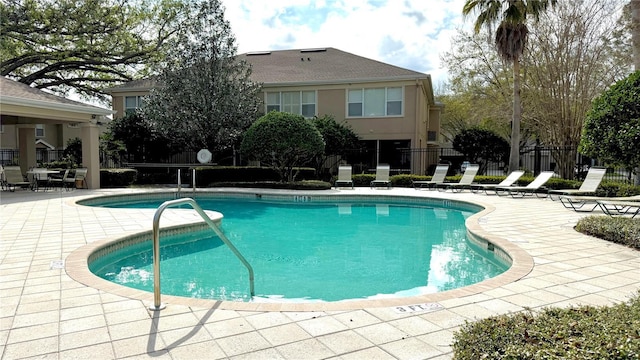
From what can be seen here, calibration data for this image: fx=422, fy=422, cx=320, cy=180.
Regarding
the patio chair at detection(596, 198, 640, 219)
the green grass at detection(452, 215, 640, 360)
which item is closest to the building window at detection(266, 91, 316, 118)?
the patio chair at detection(596, 198, 640, 219)

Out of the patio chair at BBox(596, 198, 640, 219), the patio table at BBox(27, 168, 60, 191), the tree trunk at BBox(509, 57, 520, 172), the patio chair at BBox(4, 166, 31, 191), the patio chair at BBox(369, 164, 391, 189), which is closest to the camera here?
the patio chair at BBox(596, 198, 640, 219)

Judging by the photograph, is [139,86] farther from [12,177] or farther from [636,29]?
[636,29]

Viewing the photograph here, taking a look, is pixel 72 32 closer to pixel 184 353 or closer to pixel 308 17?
pixel 308 17

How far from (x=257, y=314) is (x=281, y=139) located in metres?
13.5

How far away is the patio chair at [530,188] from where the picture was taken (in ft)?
47.8

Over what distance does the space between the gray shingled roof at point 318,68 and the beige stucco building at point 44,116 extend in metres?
9.05

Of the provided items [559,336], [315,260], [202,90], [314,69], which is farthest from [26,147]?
[559,336]

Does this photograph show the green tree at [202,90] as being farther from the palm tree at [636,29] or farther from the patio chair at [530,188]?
the palm tree at [636,29]

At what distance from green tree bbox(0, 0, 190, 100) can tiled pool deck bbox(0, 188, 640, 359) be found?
18.7m

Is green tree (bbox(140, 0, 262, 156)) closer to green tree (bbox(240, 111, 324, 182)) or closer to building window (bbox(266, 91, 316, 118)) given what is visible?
building window (bbox(266, 91, 316, 118))

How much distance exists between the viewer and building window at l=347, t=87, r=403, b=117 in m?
21.4

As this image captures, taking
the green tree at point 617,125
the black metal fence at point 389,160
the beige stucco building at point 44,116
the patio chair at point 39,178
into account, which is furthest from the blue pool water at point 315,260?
the black metal fence at point 389,160

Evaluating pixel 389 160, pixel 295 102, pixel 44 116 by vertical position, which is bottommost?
pixel 389 160

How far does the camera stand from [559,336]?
2.41 metres
